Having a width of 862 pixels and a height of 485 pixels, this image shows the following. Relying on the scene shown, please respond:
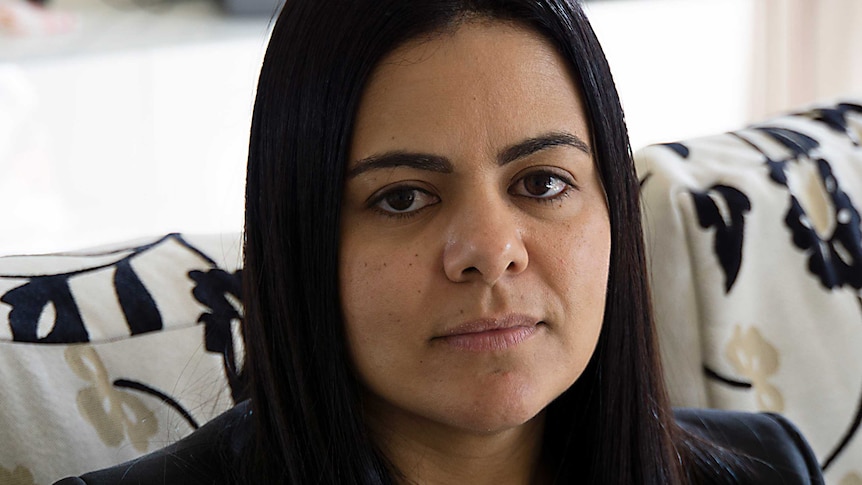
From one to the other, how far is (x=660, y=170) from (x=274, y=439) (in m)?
0.67

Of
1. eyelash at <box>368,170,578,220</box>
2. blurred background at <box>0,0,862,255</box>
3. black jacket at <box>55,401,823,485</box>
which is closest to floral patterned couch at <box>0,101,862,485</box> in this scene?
black jacket at <box>55,401,823,485</box>

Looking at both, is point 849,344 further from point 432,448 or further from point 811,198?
point 432,448

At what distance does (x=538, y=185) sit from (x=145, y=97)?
72.4 inches

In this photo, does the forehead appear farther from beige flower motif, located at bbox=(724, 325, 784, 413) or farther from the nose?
beige flower motif, located at bbox=(724, 325, 784, 413)

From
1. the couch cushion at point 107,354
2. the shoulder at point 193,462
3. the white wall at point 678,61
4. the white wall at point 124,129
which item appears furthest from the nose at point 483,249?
the white wall at point 678,61

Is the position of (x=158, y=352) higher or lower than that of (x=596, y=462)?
higher

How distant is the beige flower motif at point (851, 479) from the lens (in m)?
1.43

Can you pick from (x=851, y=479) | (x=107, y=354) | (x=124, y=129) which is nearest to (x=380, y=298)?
(x=107, y=354)

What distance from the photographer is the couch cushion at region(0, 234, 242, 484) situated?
3.61 ft

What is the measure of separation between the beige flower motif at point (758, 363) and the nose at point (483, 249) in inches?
22.3

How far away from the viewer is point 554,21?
99cm

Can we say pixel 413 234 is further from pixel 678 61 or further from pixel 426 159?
pixel 678 61

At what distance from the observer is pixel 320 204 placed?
939mm

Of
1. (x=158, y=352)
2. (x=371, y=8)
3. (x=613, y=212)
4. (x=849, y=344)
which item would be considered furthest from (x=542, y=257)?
(x=849, y=344)
